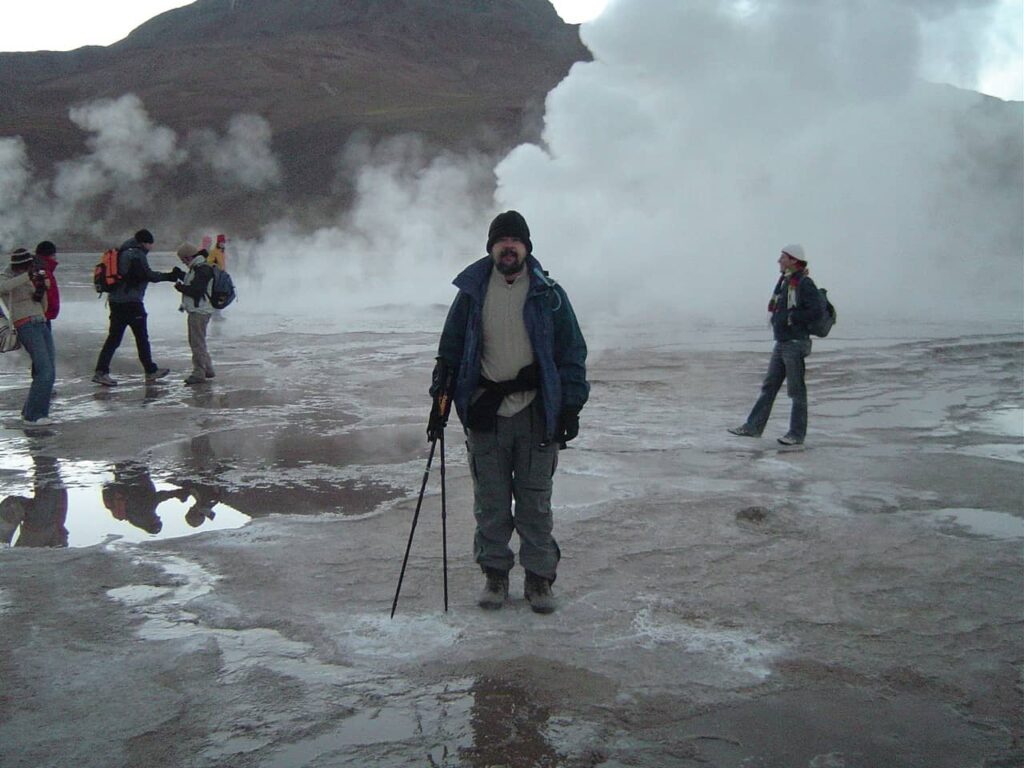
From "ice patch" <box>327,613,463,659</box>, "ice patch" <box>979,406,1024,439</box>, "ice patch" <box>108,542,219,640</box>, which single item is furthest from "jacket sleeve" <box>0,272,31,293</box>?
"ice patch" <box>979,406,1024,439</box>

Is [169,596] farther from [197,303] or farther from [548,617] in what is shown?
[197,303]

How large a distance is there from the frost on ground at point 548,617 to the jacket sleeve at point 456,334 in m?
1.16

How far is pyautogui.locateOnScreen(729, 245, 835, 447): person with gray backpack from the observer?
26.0 ft

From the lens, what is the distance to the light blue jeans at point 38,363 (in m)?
8.52

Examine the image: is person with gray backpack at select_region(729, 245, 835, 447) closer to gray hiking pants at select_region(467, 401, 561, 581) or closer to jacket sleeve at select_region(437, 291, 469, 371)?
gray hiking pants at select_region(467, 401, 561, 581)

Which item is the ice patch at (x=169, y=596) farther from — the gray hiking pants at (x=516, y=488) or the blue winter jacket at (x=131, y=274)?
the blue winter jacket at (x=131, y=274)

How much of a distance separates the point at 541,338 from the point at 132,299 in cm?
794

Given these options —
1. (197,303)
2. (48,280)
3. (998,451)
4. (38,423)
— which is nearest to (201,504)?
(38,423)

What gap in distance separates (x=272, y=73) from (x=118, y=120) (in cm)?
3879

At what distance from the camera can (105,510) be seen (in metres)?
6.10

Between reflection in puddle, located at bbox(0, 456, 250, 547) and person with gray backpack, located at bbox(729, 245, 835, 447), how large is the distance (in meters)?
4.61

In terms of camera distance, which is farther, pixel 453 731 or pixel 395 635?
pixel 395 635

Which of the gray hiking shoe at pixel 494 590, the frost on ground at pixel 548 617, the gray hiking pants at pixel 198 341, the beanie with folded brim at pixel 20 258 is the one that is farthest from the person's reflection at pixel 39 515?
the gray hiking pants at pixel 198 341

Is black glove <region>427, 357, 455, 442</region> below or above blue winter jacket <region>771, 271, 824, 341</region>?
below
